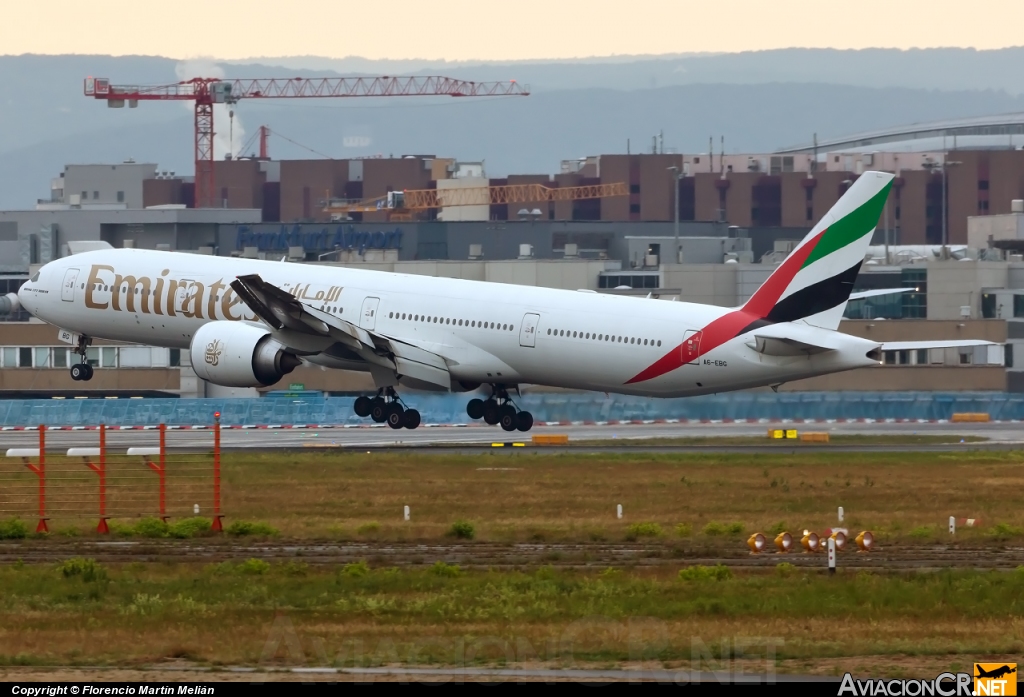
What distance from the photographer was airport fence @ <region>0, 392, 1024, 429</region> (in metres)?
61.5

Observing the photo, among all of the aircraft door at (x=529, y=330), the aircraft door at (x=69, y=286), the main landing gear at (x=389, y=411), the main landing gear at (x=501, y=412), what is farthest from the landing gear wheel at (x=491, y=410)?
the aircraft door at (x=69, y=286)

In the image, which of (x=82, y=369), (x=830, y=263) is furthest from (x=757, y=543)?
(x=82, y=369)

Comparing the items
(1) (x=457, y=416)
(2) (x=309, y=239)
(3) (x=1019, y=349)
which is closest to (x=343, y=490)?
(1) (x=457, y=416)

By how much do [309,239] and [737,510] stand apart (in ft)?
272

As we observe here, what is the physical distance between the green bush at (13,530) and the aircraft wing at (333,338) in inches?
865

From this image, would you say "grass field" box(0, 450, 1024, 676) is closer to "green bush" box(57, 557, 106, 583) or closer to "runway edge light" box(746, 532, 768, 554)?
"green bush" box(57, 557, 106, 583)

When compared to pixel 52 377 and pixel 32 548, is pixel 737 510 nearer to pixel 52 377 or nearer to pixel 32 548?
pixel 32 548

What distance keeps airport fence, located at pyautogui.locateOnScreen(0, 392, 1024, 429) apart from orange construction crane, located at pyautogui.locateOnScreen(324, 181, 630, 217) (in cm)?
8852

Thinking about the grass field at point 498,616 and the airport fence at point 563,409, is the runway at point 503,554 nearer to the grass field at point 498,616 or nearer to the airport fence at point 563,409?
the grass field at point 498,616

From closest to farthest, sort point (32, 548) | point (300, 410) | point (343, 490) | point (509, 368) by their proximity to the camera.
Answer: point (32, 548), point (343, 490), point (509, 368), point (300, 410)

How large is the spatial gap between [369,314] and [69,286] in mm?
11369

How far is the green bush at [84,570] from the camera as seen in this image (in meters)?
23.3

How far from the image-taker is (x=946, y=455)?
4656cm

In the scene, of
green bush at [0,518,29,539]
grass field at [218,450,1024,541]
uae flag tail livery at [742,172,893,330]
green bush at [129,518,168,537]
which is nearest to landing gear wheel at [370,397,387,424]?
grass field at [218,450,1024,541]
